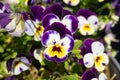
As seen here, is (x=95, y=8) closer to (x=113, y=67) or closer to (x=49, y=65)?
(x=113, y=67)

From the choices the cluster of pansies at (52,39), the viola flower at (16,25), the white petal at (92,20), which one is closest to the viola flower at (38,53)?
the cluster of pansies at (52,39)

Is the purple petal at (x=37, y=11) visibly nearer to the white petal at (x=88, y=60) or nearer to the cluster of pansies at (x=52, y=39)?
the cluster of pansies at (x=52, y=39)

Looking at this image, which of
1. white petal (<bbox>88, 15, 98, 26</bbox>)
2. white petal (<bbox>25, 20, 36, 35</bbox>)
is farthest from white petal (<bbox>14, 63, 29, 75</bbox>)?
white petal (<bbox>88, 15, 98, 26</bbox>)

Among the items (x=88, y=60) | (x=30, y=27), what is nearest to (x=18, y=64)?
(x=30, y=27)

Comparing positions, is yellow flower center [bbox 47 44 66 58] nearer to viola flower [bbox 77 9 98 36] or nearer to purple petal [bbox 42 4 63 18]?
purple petal [bbox 42 4 63 18]

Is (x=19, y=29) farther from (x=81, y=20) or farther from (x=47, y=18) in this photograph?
(x=81, y=20)
